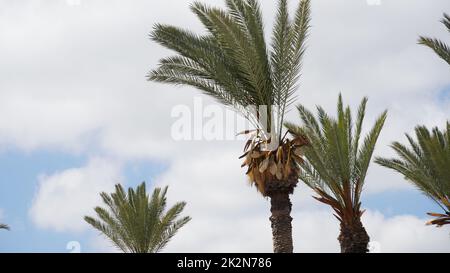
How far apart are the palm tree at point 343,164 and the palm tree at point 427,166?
83.3 inches

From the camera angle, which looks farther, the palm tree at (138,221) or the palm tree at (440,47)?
the palm tree at (138,221)

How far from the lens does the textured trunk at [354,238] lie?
17812mm

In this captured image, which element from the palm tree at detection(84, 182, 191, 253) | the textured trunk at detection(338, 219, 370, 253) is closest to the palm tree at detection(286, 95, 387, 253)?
the textured trunk at detection(338, 219, 370, 253)

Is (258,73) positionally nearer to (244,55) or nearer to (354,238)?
(244,55)

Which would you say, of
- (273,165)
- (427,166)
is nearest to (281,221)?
A: (273,165)

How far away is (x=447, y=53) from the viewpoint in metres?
16.1

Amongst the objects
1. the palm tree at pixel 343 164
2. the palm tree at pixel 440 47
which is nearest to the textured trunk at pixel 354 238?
the palm tree at pixel 343 164

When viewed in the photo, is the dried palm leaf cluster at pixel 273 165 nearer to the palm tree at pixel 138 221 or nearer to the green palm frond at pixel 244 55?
the green palm frond at pixel 244 55

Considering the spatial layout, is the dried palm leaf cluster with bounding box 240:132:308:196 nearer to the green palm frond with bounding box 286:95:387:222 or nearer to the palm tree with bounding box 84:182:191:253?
the green palm frond with bounding box 286:95:387:222

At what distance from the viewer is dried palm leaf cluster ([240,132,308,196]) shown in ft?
56.4

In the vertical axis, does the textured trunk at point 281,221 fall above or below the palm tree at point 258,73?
below

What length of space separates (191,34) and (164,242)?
35.9ft
